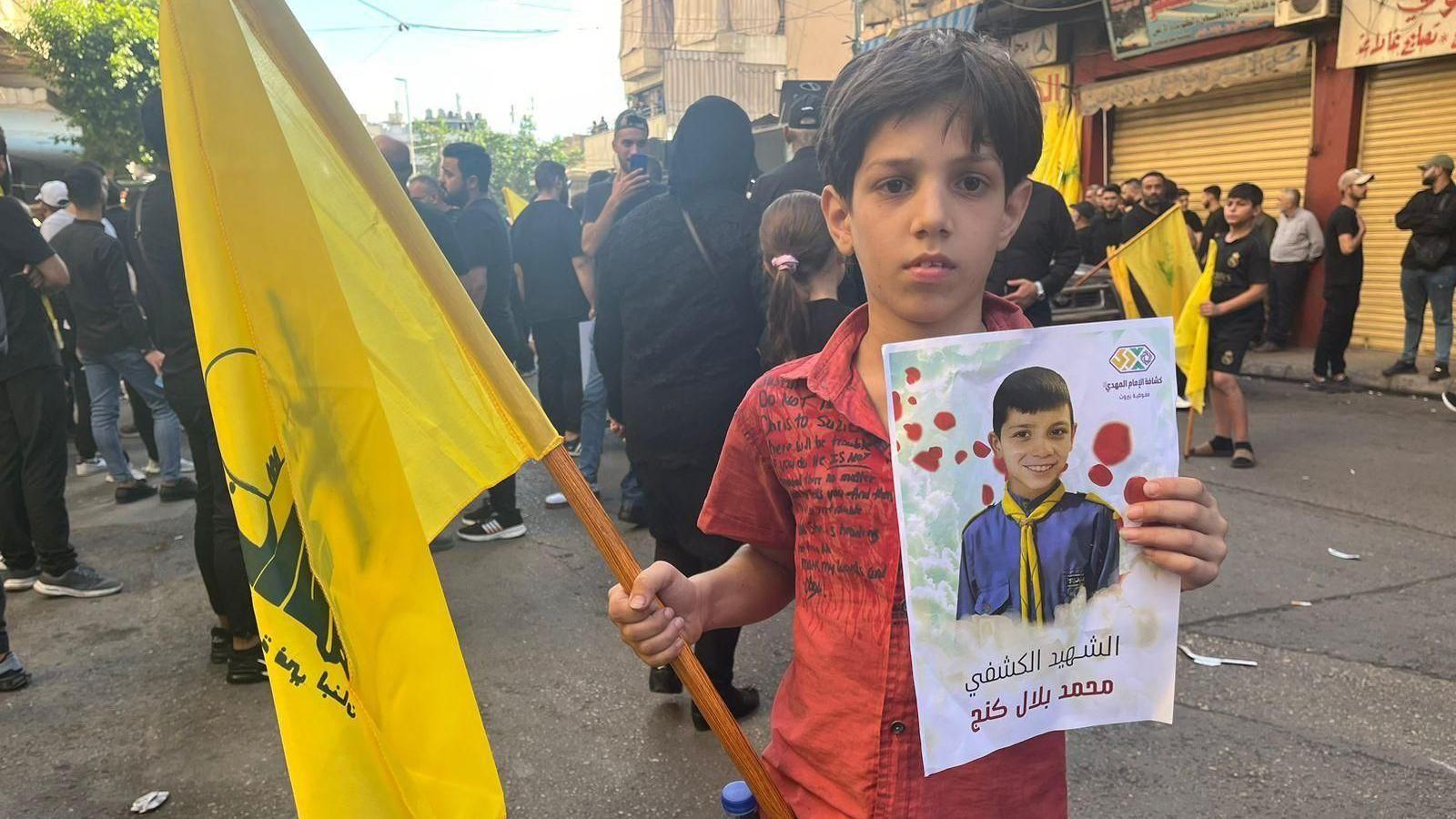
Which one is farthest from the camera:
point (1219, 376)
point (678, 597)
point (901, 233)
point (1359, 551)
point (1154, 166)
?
point (1154, 166)

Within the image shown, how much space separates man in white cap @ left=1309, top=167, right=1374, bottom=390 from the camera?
9.05 meters

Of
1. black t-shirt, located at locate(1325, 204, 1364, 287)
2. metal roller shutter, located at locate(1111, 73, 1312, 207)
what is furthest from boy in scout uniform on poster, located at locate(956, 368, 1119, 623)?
metal roller shutter, located at locate(1111, 73, 1312, 207)

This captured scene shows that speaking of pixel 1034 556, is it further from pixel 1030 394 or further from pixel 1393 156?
pixel 1393 156

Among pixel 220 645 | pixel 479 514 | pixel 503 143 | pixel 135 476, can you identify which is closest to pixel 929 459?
pixel 220 645

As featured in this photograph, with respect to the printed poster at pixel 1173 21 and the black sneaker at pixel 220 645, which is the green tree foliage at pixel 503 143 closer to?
the printed poster at pixel 1173 21

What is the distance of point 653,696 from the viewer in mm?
3520

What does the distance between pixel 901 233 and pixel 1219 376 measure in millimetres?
5903

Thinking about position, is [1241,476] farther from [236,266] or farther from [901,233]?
[236,266]

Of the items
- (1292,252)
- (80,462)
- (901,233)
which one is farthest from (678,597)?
(1292,252)

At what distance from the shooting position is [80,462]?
7355 millimetres

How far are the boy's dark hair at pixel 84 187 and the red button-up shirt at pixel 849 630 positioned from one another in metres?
5.67

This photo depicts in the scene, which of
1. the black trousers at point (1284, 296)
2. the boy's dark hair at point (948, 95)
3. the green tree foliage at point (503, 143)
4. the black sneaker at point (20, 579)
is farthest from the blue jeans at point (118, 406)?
the green tree foliage at point (503, 143)

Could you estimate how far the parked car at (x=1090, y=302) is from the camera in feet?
26.5

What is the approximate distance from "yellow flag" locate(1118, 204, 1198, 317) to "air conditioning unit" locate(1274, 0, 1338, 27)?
5.44m
